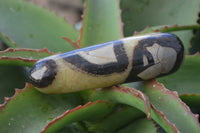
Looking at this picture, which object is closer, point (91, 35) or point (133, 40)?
point (133, 40)

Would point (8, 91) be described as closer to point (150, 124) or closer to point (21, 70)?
point (21, 70)

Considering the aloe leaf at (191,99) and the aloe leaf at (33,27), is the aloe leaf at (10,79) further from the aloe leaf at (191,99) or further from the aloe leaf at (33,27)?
the aloe leaf at (191,99)

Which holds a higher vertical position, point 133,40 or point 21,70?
point 133,40

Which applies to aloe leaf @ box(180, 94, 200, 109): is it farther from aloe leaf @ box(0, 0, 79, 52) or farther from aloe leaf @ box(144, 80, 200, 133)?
aloe leaf @ box(0, 0, 79, 52)

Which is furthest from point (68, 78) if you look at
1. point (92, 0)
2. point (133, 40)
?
point (92, 0)

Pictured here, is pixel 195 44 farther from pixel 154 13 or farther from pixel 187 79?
pixel 187 79

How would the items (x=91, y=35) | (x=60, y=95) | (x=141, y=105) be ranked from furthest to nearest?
(x=91, y=35) < (x=60, y=95) < (x=141, y=105)

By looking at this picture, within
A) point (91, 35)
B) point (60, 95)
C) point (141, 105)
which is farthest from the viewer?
point (91, 35)

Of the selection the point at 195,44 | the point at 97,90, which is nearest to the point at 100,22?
the point at 97,90

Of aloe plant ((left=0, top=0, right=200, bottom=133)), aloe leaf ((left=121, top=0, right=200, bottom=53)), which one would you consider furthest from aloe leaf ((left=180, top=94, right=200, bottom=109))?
aloe leaf ((left=121, top=0, right=200, bottom=53))
